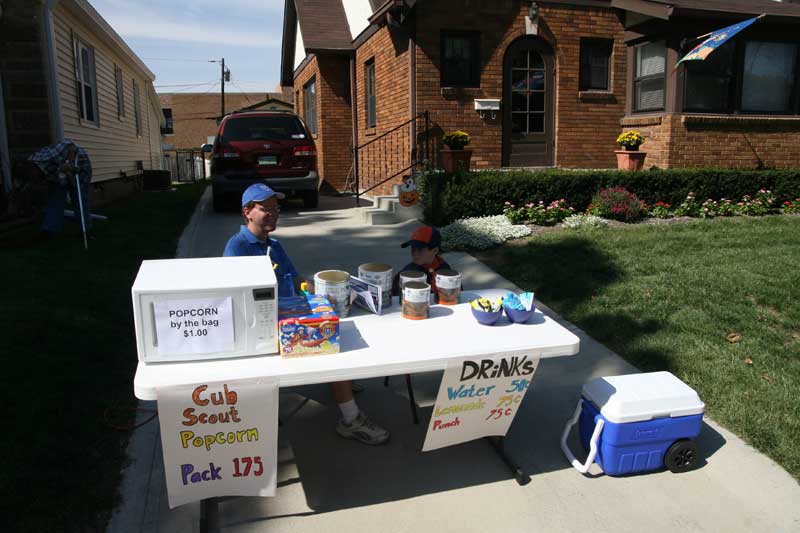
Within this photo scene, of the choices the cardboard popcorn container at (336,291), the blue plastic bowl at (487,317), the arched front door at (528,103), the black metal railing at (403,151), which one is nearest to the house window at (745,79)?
the arched front door at (528,103)

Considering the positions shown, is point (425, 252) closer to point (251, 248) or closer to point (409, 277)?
point (409, 277)

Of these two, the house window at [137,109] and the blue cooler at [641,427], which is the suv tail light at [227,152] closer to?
the blue cooler at [641,427]

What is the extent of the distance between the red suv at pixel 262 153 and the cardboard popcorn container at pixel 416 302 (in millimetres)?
8853

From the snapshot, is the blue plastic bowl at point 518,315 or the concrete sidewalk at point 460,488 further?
the blue plastic bowl at point 518,315

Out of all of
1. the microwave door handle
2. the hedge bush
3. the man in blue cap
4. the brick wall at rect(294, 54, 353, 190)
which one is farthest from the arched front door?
the microwave door handle

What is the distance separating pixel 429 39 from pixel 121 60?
1098cm

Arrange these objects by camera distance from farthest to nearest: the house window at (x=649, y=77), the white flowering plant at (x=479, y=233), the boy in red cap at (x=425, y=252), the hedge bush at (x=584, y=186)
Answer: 1. the house window at (x=649, y=77)
2. the hedge bush at (x=584, y=186)
3. the white flowering plant at (x=479, y=233)
4. the boy in red cap at (x=425, y=252)

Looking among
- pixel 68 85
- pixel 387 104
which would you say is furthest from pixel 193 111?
pixel 387 104

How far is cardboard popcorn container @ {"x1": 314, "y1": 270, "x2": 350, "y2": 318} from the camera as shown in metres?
3.18

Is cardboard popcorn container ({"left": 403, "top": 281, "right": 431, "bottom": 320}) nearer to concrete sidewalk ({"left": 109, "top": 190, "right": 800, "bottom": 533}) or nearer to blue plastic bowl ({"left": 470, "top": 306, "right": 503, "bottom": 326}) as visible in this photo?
blue plastic bowl ({"left": 470, "top": 306, "right": 503, "bottom": 326})

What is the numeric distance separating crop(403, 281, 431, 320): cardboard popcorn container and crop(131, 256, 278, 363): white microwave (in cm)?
77

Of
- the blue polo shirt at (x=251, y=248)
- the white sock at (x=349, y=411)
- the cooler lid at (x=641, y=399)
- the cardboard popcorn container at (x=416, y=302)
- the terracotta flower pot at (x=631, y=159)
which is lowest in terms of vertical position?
the white sock at (x=349, y=411)

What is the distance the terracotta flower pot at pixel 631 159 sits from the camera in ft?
38.9

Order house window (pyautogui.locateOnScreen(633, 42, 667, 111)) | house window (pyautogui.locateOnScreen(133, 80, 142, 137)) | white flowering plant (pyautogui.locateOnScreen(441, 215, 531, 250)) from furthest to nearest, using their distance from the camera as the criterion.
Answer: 1. house window (pyautogui.locateOnScreen(133, 80, 142, 137))
2. house window (pyautogui.locateOnScreen(633, 42, 667, 111))
3. white flowering plant (pyautogui.locateOnScreen(441, 215, 531, 250))
